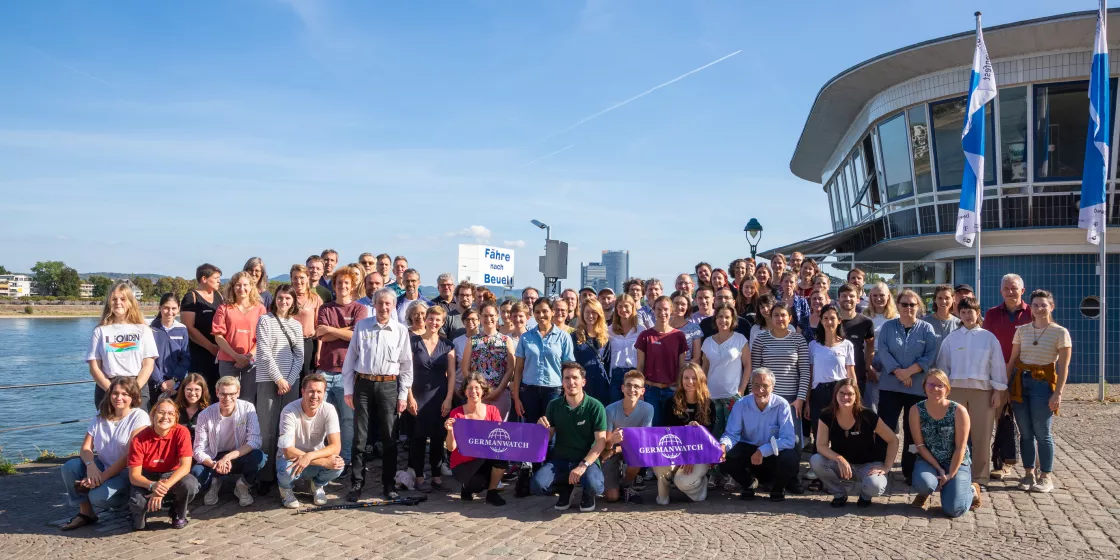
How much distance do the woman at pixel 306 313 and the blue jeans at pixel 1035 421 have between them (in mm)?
6912

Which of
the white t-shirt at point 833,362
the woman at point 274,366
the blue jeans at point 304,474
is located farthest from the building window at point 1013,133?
the blue jeans at point 304,474

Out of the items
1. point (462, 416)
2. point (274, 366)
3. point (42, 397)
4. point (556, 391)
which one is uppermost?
point (274, 366)

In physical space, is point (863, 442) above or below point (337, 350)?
below

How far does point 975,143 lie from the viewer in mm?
12430

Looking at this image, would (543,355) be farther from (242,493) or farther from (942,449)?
(942,449)

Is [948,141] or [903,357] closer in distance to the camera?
[903,357]

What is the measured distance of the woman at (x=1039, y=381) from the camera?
6840 millimetres

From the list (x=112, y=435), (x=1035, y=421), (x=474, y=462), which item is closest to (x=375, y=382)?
(x=474, y=462)

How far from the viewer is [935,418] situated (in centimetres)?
642

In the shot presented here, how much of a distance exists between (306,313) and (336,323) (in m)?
0.40

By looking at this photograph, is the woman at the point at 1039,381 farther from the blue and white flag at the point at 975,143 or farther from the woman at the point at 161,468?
the woman at the point at 161,468

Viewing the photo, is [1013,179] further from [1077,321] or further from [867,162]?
[867,162]

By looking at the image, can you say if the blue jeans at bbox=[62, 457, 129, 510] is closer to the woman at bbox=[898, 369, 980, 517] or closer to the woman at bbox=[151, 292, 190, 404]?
the woman at bbox=[151, 292, 190, 404]

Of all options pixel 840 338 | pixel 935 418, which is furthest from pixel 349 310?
pixel 935 418
